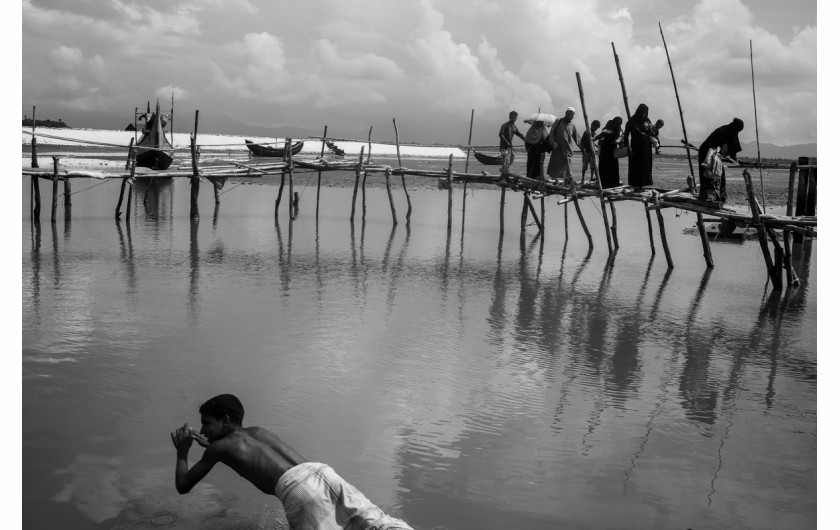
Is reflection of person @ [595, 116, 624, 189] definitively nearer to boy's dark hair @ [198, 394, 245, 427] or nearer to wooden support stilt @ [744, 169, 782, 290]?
wooden support stilt @ [744, 169, 782, 290]

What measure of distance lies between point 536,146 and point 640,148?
8.91 feet

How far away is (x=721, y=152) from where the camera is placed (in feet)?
36.3

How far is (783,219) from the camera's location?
10.4 m

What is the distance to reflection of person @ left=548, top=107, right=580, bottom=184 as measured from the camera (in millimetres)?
13875

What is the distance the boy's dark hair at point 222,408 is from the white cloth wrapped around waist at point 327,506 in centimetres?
46

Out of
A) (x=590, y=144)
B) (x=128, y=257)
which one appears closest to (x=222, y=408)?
(x=128, y=257)

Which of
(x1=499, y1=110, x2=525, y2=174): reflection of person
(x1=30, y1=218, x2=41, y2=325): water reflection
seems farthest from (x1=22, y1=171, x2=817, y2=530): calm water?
(x1=499, y1=110, x2=525, y2=174): reflection of person

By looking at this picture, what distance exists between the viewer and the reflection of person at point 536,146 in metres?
14.8

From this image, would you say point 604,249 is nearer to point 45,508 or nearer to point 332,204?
point 332,204

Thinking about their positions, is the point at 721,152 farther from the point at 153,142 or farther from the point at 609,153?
the point at 153,142

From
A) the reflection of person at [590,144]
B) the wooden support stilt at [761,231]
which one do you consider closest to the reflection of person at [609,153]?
the reflection of person at [590,144]

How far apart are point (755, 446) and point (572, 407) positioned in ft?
4.34

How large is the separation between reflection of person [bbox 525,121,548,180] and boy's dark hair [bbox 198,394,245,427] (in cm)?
1167

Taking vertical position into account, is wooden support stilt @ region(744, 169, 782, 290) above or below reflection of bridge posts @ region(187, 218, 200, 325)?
above
